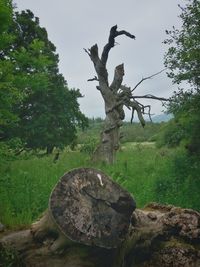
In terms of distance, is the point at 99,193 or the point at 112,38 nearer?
the point at 99,193

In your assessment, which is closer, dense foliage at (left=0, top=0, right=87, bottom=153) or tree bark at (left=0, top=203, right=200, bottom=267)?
tree bark at (left=0, top=203, right=200, bottom=267)

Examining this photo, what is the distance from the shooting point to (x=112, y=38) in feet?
63.6

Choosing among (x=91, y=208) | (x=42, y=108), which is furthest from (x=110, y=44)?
(x=91, y=208)

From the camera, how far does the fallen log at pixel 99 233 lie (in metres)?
5.99

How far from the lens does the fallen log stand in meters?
5.99

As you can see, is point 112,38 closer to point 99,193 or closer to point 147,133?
point 99,193

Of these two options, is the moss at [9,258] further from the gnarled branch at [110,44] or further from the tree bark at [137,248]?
the gnarled branch at [110,44]

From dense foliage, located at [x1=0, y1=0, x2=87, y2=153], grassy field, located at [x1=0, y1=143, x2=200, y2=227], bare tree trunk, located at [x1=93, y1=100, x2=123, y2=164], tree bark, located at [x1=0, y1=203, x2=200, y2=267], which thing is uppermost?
dense foliage, located at [x1=0, y1=0, x2=87, y2=153]

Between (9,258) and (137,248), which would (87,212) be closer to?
(137,248)

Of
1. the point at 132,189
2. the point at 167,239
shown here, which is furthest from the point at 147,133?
the point at 167,239

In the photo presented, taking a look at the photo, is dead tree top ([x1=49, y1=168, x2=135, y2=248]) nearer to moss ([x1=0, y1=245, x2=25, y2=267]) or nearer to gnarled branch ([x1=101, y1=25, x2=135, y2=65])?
moss ([x1=0, y1=245, x2=25, y2=267])

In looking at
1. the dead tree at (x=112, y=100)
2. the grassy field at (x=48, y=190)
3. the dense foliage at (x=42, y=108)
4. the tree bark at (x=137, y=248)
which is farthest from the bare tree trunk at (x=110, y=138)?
the tree bark at (x=137, y=248)

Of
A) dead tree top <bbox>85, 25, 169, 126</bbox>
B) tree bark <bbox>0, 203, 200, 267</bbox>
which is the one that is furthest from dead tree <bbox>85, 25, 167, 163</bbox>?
tree bark <bbox>0, 203, 200, 267</bbox>

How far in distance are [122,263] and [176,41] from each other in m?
8.69
